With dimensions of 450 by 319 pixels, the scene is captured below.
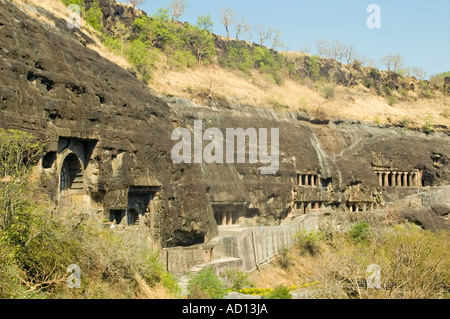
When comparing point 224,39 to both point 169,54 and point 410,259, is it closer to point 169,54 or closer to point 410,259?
point 169,54

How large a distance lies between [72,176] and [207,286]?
809 cm

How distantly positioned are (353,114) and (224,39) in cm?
2282

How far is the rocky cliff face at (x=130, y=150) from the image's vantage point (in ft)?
78.8

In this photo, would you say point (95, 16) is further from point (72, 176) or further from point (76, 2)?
point (72, 176)

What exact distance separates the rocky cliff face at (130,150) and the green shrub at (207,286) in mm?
4687

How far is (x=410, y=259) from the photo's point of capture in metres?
28.4

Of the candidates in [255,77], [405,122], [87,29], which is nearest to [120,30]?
[87,29]

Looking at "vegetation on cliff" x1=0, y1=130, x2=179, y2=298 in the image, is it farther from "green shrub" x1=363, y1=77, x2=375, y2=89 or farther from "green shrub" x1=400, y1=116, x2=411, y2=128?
"green shrub" x1=363, y1=77, x2=375, y2=89

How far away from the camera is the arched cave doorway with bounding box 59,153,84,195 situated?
2642 centimetres

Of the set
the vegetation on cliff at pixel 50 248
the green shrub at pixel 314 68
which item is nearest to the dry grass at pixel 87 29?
the vegetation on cliff at pixel 50 248

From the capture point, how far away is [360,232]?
140 feet

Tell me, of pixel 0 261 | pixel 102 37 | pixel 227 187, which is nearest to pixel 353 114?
pixel 102 37

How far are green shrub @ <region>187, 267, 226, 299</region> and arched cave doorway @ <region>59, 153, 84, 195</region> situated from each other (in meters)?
6.65

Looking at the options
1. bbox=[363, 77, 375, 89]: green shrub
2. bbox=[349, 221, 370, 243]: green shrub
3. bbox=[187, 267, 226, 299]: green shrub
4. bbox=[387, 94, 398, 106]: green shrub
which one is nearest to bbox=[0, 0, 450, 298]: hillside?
bbox=[349, 221, 370, 243]: green shrub
